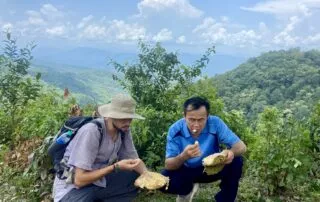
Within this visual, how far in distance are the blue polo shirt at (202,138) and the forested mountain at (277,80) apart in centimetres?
148

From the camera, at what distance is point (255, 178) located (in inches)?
213

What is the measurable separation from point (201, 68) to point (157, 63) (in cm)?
73

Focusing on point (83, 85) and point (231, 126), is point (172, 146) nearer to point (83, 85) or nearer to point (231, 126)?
point (231, 126)

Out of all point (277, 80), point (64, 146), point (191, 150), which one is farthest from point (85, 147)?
point (277, 80)

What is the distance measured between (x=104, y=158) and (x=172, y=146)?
825 mm

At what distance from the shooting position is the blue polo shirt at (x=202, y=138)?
4.48 meters

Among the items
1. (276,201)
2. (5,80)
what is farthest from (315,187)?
(5,80)

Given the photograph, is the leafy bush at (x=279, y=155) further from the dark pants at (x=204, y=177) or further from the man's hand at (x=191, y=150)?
the man's hand at (x=191, y=150)

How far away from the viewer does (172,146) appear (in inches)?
175

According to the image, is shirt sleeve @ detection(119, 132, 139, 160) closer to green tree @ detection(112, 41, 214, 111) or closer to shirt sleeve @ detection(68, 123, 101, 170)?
shirt sleeve @ detection(68, 123, 101, 170)

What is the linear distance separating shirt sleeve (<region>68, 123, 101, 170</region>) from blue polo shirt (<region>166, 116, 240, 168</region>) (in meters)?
1.00

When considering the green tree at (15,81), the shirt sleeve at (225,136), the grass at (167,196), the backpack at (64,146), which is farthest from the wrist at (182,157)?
the green tree at (15,81)

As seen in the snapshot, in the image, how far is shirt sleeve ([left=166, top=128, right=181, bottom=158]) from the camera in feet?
14.6

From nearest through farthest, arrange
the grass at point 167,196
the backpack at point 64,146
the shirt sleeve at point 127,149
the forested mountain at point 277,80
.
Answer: the backpack at point 64,146 < the shirt sleeve at point 127,149 < the grass at point 167,196 < the forested mountain at point 277,80
